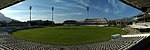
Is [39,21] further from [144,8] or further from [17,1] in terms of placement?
[144,8]

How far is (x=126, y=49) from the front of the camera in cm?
2686

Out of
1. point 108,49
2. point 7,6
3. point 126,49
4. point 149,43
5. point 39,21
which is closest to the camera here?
point 126,49

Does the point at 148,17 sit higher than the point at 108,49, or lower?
higher

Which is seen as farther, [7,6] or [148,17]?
[148,17]

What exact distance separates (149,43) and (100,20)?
94238mm

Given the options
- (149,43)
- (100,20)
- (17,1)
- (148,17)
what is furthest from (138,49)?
(100,20)

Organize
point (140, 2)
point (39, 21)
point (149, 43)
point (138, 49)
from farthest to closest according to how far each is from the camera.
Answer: point (39, 21)
point (140, 2)
point (149, 43)
point (138, 49)

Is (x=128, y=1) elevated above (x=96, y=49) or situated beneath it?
elevated above

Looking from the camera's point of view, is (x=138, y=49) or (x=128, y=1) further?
A: (x=128, y=1)

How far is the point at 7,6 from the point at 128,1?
50.8m

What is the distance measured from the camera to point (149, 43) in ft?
129

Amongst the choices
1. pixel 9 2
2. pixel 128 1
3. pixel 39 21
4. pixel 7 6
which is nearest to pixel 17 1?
pixel 9 2

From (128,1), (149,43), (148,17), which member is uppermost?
(128,1)

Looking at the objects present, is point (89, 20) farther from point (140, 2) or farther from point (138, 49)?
point (138, 49)
